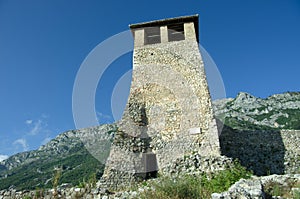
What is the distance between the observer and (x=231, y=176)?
8.70m

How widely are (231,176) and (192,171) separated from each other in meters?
2.13

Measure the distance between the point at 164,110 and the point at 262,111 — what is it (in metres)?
64.6

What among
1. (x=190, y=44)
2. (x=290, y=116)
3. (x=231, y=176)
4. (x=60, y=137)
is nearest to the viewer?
(x=231, y=176)

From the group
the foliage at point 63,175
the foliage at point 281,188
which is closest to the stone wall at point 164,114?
the foliage at point 281,188

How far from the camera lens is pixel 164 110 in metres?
13.4

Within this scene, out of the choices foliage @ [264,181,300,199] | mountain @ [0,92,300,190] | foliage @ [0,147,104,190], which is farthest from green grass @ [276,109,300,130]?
foliage @ [264,181,300,199]

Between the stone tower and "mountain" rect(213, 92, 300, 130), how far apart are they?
43127mm

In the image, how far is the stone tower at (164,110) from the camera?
11797 mm

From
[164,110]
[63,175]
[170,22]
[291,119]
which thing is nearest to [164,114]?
[164,110]

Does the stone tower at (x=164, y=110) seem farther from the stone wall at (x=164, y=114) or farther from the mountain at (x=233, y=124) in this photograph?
the mountain at (x=233, y=124)

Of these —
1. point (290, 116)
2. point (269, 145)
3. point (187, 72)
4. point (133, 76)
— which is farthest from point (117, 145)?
point (290, 116)

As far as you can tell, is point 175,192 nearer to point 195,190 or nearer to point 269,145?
point 195,190

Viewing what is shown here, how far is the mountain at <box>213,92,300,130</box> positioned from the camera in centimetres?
5891

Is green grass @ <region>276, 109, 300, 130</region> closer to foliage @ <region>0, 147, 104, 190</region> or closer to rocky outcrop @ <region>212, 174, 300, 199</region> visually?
foliage @ <region>0, 147, 104, 190</region>
